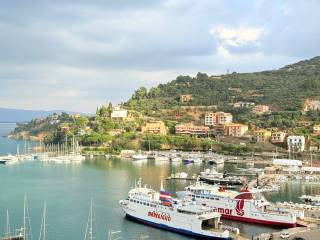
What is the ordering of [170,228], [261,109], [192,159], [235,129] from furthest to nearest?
[261,109], [235,129], [192,159], [170,228]

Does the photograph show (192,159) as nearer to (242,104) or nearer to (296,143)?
(296,143)

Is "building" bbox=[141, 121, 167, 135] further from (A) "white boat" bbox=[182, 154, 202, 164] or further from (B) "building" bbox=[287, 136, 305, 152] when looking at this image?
(B) "building" bbox=[287, 136, 305, 152]

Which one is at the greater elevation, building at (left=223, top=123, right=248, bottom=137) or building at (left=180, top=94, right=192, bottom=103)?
building at (left=180, top=94, right=192, bottom=103)

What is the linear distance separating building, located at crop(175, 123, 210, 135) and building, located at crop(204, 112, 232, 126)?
3522 mm

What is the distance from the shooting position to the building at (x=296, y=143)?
229ft

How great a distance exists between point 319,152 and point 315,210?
33.7 metres

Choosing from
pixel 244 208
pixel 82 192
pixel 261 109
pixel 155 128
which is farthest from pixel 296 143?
pixel 244 208

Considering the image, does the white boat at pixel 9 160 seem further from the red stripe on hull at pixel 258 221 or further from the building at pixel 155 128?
the red stripe on hull at pixel 258 221

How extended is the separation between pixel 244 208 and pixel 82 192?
637 inches

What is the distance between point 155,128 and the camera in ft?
281

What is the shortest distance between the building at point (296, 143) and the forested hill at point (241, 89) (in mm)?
16686

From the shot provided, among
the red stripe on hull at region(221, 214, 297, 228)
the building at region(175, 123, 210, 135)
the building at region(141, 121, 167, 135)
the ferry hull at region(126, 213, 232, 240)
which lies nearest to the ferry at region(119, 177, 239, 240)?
the ferry hull at region(126, 213, 232, 240)

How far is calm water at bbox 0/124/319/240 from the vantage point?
3123cm

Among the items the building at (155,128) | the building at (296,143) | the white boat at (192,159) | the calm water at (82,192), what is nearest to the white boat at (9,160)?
the calm water at (82,192)
